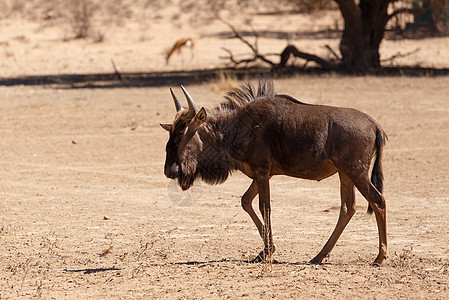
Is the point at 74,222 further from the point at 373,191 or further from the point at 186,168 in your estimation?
the point at 373,191

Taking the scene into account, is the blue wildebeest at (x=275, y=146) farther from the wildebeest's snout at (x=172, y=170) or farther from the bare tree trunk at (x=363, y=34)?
the bare tree trunk at (x=363, y=34)

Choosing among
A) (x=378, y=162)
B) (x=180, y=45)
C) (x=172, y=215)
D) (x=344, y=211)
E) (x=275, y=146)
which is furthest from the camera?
(x=180, y=45)

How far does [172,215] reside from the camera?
31.9ft

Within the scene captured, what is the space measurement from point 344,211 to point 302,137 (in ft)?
2.97

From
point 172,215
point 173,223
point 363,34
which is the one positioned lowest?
point 363,34

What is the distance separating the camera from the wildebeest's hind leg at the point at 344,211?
7414 millimetres

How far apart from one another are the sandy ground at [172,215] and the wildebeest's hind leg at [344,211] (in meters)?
0.20

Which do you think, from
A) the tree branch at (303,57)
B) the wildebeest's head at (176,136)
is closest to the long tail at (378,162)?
the wildebeest's head at (176,136)

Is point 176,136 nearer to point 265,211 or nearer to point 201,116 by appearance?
point 201,116

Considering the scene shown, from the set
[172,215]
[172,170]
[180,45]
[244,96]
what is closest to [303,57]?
[180,45]

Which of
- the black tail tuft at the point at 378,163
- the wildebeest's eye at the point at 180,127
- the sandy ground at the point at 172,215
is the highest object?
the wildebeest's eye at the point at 180,127

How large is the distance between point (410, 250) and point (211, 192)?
3959 millimetres

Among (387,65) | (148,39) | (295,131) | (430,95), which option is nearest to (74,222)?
(295,131)

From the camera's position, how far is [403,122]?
16688mm
